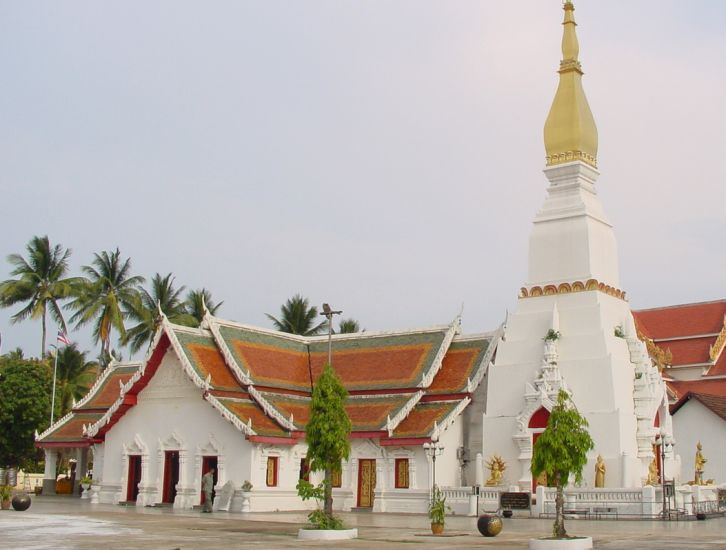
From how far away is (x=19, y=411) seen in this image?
1939 inches

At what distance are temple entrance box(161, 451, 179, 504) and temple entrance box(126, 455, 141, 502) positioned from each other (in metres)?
1.58

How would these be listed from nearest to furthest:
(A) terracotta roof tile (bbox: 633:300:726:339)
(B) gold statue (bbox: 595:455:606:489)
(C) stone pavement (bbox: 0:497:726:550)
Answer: (C) stone pavement (bbox: 0:497:726:550)
(B) gold statue (bbox: 595:455:606:489)
(A) terracotta roof tile (bbox: 633:300:726:339)

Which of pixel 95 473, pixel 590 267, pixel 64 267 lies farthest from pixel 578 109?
pixel 64 267

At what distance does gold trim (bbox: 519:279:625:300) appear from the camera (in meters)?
32.1

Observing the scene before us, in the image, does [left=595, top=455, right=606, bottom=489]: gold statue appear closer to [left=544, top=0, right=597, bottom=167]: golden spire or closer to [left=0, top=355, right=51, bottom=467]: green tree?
[left=544, top=0, right=597, bottom=167]: golden spire

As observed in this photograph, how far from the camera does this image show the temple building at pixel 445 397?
31078 mm

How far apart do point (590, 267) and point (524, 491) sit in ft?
25.5

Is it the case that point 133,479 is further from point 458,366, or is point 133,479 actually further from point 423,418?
point 458,366

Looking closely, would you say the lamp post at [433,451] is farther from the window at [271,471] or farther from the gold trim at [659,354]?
the gold trim at [659,354]

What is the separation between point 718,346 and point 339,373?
1775 centimetres

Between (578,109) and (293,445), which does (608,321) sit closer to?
(578,109)

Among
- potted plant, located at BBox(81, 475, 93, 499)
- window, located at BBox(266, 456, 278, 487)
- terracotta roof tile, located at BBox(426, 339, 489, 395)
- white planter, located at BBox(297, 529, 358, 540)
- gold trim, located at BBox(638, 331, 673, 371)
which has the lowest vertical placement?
white planter, located at BBox(297, 529, 358, 540)

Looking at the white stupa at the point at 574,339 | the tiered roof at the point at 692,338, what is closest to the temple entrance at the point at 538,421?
the white stupa at the point at 574,339

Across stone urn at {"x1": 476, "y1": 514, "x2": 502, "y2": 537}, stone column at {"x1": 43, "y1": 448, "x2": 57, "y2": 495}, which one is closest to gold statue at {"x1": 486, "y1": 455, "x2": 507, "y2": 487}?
stone urn at {"x1": 476, "y1": 514, "x2": 502, "y2": 537}
